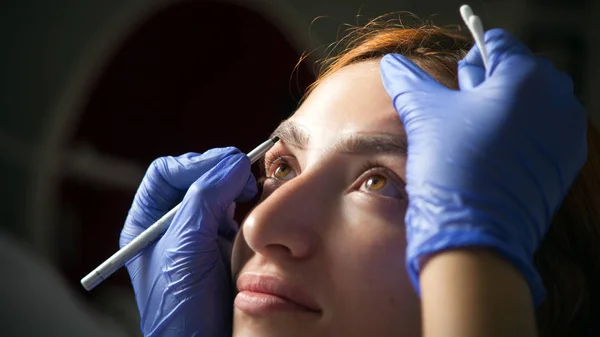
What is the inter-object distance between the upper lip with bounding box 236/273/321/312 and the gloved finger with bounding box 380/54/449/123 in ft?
0.89

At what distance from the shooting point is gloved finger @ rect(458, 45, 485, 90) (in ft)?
2.75

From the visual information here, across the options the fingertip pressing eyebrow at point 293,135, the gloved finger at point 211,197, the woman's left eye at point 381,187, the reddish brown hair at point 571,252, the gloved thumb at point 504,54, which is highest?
the gloved thumb at point 504,54

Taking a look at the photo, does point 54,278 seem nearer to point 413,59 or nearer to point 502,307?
point 413,59

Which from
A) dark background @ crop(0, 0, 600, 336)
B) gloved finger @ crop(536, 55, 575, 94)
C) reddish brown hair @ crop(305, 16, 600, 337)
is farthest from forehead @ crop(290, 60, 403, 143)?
dark background @ crop(0, 0, 600, 336)

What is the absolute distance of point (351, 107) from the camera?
945 millimetres

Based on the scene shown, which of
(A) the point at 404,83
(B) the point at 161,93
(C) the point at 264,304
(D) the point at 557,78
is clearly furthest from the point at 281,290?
(B) the point at 161,93

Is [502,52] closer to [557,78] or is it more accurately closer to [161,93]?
[557,78]

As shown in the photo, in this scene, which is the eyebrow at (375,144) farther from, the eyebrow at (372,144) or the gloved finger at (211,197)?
the gloved finger at (211,197)

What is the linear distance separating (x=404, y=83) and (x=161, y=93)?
112cm

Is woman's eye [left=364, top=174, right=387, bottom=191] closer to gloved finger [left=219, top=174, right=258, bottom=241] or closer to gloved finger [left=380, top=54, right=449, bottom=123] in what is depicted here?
gloved finger [left=380, top=54, right=449, bottom=123]

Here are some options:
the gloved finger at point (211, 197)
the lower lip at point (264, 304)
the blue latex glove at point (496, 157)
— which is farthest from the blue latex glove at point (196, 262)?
the blue latex glove at point (496, 157)

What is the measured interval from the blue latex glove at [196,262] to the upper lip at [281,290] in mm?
176

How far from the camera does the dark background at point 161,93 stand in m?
1.81

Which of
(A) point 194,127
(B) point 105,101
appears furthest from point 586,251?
(B) point 105,101
